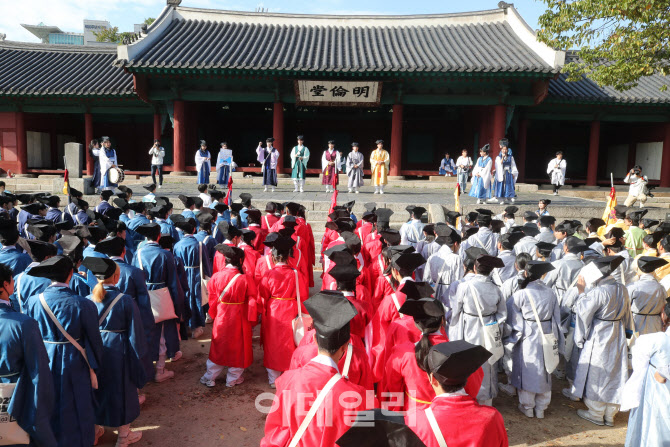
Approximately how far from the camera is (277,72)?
14.9m

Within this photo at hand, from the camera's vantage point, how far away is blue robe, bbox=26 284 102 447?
3.14m

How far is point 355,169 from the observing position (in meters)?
14.6

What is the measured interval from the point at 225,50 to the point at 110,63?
21.2 ft

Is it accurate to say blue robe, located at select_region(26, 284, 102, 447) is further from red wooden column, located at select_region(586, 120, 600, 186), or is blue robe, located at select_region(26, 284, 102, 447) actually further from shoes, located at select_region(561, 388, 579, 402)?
red wooden column, located at select_region(586, 120, 600, 186)

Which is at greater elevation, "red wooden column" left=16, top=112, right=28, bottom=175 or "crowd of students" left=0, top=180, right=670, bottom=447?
"red wooden column" left=16, top=112, right=28, bottom=175

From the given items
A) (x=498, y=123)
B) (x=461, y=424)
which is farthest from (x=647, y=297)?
(x=498, y=123)

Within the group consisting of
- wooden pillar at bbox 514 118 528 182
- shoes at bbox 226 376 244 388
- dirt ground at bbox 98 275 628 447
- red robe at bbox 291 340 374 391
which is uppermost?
wooden pillar at bbox 514 118 528 182

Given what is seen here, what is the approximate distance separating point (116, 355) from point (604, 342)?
458cm

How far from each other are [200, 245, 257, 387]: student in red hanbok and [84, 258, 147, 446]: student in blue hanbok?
3.59ft

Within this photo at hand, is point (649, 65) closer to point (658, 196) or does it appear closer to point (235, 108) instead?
point (658, 196)

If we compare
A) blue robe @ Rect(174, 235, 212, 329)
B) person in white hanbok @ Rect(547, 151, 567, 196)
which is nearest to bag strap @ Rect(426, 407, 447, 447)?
blue robe @ Rect(174, 235, 212, 329)

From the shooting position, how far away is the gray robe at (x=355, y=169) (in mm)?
14406

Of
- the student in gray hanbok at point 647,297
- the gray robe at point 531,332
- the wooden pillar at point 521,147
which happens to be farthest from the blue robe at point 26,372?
the wooden pillar at point 521,147

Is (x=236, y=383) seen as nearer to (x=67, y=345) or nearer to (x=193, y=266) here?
(x=193, y=266)
